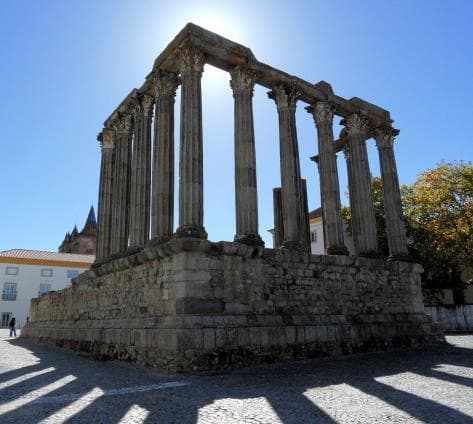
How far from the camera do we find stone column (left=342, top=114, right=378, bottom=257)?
15.3 metres

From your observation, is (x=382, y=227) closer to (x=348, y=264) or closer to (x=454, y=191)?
(x=454, y=191)

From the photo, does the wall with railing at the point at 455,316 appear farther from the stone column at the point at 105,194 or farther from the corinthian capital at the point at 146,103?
the corinthian capital at the point at 146,103

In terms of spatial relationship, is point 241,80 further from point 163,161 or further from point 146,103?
point 146,103

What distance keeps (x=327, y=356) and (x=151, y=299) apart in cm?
487

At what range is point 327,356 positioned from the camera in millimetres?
11047

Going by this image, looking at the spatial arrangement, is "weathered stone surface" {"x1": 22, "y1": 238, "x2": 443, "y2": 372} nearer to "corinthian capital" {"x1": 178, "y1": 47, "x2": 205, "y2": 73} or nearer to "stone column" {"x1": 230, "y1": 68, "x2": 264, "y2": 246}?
"stone column" {"x1": 230, "y1": 68, "x2": 264, "y2": 246}

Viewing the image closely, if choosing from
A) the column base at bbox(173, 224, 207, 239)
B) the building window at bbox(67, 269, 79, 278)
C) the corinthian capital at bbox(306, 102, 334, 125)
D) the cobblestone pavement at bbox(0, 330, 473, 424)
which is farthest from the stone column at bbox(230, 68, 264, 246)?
the building window at bbox(67, 269, 79, 278)

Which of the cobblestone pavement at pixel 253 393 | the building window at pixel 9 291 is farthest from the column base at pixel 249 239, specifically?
the building window at pixel 9 291

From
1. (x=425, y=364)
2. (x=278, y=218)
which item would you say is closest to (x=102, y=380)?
(x=425, y=364)

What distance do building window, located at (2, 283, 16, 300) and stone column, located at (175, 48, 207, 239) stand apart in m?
40.4

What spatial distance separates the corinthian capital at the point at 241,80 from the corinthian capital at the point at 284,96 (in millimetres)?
1405

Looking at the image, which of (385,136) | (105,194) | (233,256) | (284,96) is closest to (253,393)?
(233,256)

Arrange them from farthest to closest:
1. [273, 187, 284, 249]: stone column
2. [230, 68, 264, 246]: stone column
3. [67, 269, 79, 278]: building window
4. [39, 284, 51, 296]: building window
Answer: [67, 269, 79, 278]: building window < [39, 284, 51, 296]: building window < [273, 187, 284, 249]: stone column < [230, 68, 264, 246]: stone column

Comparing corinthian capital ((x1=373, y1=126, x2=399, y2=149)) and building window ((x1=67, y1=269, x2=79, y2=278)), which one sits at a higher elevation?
corinthian capital ((x1=373, y1=126, x2=399, y2=149))
